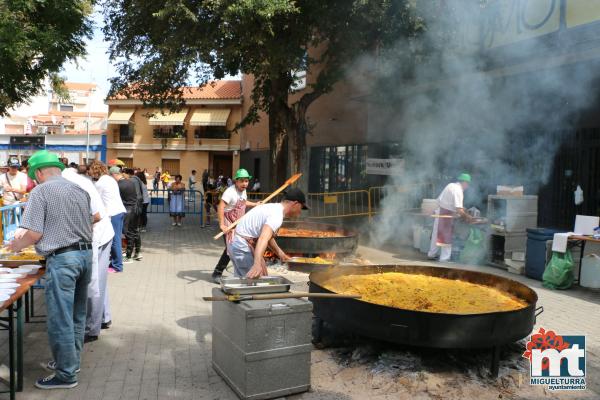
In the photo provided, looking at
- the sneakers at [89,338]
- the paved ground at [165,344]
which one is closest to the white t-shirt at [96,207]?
the sneakers at [89,338]

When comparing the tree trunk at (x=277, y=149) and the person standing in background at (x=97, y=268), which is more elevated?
the tree trunk at (x=277, y=149)

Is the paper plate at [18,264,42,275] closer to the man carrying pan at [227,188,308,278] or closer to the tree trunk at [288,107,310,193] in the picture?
the man carrying pan at [227,188,308,278]

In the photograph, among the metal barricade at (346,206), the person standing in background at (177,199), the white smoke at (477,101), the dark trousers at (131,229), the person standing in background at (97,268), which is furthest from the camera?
the metal barricade at (346,206)

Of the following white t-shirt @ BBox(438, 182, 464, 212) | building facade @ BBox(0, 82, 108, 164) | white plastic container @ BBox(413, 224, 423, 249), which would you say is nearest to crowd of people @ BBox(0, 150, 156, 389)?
white t-shirt @ BBox(438, 182, 464, 212)

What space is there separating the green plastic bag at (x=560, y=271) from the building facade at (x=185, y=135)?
3123cm

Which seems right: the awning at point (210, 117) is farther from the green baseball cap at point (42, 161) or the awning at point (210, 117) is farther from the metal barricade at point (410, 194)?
the green baseball cap at point (42, 161)

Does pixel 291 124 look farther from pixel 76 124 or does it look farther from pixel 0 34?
pixel 76 124

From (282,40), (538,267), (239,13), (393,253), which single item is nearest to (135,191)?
(239,13)

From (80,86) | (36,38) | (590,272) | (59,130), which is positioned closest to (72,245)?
(590,272)

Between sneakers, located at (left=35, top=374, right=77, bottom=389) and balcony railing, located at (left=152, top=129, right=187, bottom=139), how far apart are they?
3648 centimetres

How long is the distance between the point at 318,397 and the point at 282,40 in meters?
9.24

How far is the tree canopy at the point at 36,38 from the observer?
11281mm

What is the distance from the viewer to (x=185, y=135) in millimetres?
39250

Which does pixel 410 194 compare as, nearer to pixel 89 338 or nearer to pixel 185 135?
pixel 89 338
